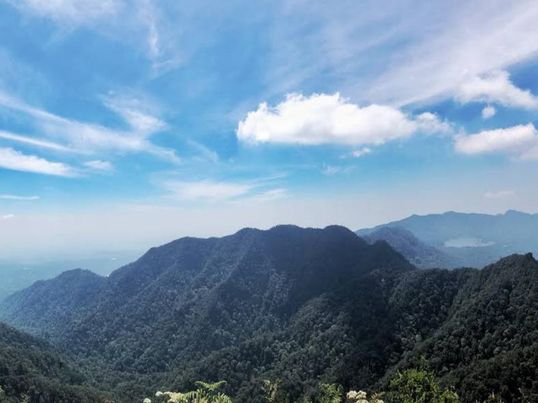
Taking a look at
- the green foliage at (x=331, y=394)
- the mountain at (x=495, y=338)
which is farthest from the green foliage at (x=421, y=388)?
the mountain at (x=495, y=338)

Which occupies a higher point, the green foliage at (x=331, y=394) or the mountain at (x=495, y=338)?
the green foliage at (x=331, y=394)

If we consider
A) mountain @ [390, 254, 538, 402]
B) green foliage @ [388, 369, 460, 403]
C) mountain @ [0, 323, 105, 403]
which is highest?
green foliage @ [388, 369, 460, 403]

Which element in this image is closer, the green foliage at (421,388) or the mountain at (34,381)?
the green foliage at (421,388)

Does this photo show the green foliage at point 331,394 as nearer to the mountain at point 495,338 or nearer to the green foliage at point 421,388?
the green foliage at point 421,388

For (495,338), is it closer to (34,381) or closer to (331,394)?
(331,394)

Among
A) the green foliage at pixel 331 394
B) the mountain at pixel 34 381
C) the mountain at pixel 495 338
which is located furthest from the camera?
the mountain at pixel 34 381

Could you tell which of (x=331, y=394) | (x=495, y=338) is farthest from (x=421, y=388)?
(x=495, y=338)

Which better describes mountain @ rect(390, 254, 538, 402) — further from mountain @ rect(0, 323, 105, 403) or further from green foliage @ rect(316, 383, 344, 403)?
mountain @ rect(0, 323, 105, 403)

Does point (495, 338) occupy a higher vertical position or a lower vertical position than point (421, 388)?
lower

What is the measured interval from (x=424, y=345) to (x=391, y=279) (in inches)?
2852

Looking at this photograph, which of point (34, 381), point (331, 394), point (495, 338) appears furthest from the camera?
point (34, 381)

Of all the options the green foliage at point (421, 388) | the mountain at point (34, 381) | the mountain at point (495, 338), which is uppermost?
the green foliage at point (421, 388)

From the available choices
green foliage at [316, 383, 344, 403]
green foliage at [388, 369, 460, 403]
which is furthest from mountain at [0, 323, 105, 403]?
green foliage at [388, 369, 460, 403]

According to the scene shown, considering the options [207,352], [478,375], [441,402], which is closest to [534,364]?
[478,375]
